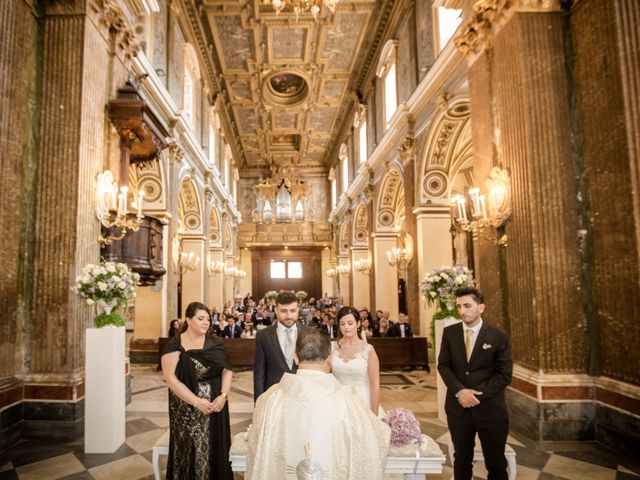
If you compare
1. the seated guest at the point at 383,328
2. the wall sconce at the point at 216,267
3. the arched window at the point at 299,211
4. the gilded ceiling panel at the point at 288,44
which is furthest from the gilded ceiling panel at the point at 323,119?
the seated guest at the point at 383,328

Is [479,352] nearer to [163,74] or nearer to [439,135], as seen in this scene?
[439,135]

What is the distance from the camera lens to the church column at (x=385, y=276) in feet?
44.8

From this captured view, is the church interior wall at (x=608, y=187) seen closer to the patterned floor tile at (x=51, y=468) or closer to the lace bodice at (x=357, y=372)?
the lace bodice at (x=357, y=372)

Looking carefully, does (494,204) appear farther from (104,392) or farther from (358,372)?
(104,392)

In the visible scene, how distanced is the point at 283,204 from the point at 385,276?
12472mm

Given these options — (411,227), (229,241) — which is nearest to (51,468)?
(411,227)

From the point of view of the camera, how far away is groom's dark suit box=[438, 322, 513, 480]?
3.11 meters

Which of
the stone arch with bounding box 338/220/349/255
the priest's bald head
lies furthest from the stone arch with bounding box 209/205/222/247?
the priest's bald head

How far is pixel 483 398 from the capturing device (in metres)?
3.11

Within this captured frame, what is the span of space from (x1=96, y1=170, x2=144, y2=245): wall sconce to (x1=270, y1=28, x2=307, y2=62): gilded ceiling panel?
879 centimetres

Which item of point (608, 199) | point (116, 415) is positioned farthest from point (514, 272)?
point (116, 415)

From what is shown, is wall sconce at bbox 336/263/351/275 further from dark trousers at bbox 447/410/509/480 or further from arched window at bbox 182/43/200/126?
dark trousers at bbox 447/410/509/480

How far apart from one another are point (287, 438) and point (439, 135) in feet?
28.6

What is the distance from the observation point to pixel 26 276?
17.3 feet
